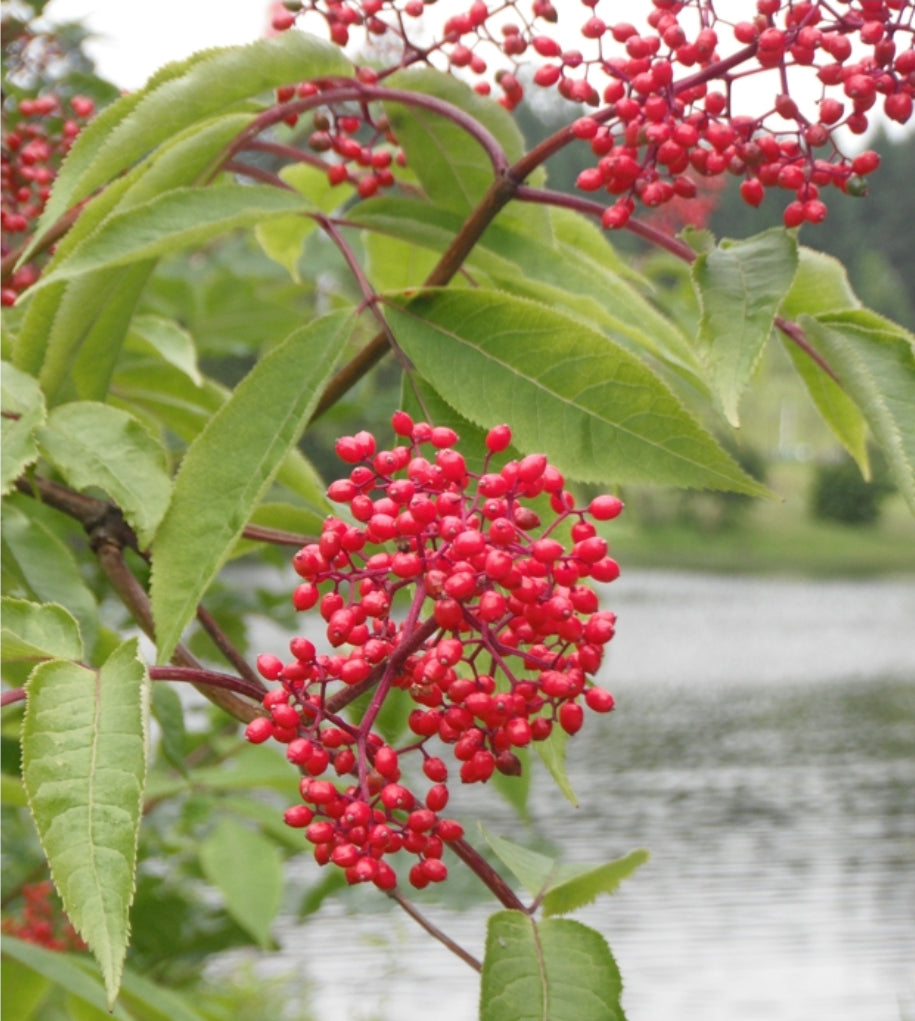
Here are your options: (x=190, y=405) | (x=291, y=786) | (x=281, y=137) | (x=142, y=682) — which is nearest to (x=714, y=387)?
(x=142, y=682)

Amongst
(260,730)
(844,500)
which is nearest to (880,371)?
(260,730)

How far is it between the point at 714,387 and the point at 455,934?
4073mm

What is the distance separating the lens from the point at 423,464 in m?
0.48

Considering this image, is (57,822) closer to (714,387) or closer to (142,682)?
(142,682)

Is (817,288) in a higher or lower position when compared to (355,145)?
lower

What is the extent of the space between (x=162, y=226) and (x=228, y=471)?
0.11 metres

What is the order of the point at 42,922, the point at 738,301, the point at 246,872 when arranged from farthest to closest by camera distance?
1. the point at 42,922
2. the point at 246,872
3. the point at 738,301

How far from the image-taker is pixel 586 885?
23.0 inches

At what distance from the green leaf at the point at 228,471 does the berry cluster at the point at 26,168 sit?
319 mm

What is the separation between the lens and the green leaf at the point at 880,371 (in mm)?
516

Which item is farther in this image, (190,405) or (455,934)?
(455,934)

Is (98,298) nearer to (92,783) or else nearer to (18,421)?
(18,421)

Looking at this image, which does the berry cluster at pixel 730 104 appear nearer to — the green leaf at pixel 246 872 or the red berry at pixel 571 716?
the red berry at pixel 571 716

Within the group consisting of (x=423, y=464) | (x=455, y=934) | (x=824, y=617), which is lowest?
(x=455, y=934)
